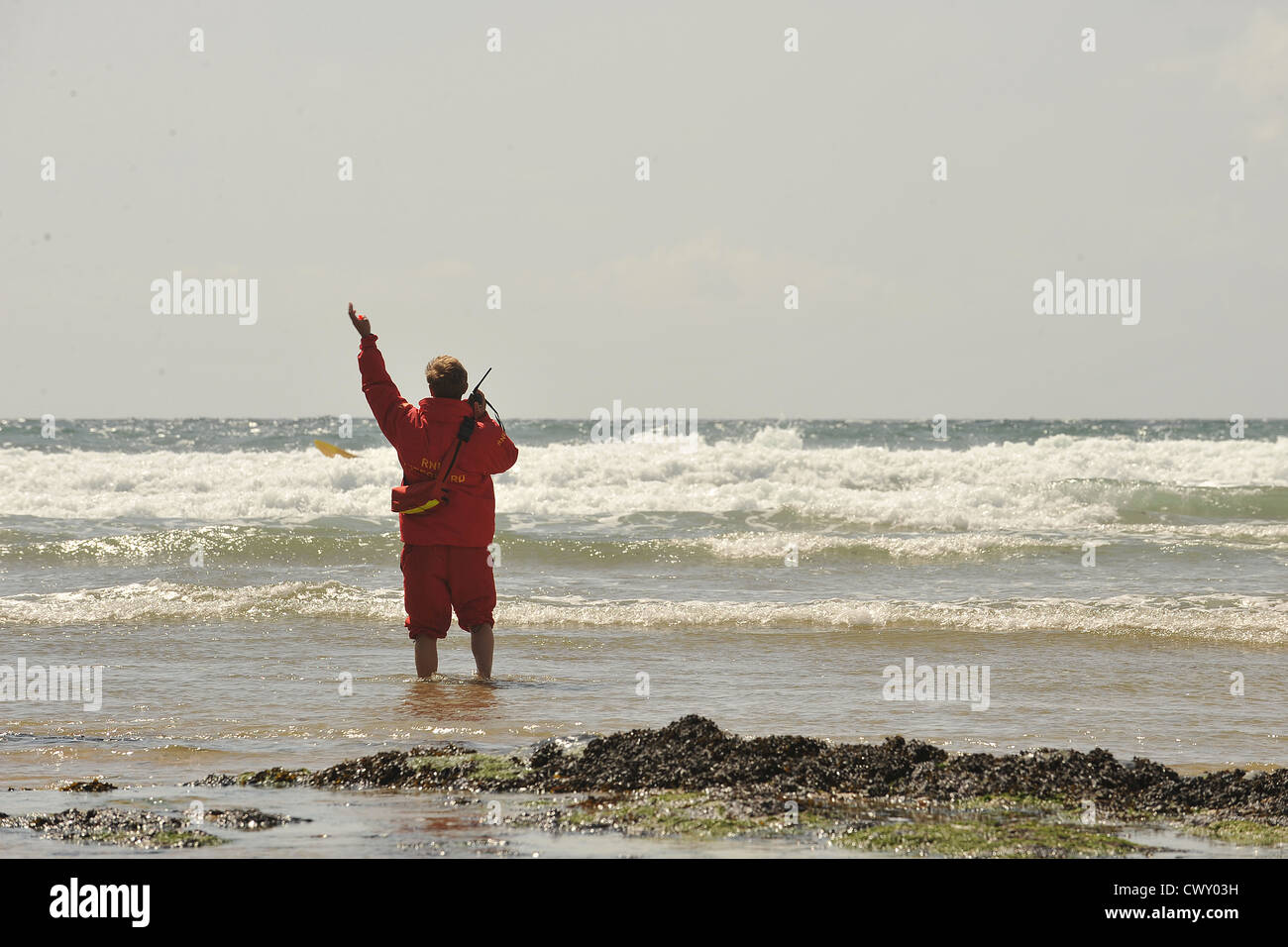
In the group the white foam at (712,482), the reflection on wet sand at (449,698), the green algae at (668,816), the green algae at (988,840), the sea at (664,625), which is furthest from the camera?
the white foam at (712,482)

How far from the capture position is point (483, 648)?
22.7ft

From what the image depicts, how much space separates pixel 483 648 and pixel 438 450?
3.91ft

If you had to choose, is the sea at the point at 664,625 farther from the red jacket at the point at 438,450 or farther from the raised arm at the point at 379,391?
the raised arm at the point at 379,391

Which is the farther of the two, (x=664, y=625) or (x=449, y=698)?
(x=664, y=625)

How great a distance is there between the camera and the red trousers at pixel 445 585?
6.65 metres

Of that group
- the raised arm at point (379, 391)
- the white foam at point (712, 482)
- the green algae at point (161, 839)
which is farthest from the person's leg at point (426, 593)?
the white foam at point (712, 482)

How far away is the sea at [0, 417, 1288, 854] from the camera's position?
5801 mm

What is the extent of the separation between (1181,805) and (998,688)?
275 cm

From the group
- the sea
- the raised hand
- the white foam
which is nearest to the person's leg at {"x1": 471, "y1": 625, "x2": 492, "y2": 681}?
the sea

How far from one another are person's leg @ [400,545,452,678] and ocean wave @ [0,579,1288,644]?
8.86 ft

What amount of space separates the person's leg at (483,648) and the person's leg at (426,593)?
173 millimetres

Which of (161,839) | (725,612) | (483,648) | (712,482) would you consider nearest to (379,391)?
(483,648)

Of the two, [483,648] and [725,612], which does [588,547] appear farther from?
[483,648]

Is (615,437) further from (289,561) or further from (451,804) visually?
(451,804)
